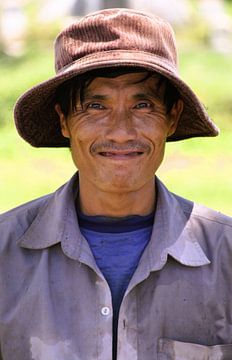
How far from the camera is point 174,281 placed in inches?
112

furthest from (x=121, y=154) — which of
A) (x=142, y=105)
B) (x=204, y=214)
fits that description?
(x=204, y=214)

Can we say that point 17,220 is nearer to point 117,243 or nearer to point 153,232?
point 117,243

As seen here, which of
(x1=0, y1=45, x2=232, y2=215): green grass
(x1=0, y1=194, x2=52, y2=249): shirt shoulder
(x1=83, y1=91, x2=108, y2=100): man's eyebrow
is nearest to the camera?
(x1=83, y1=91, x2=108, y2=100): man's eyebrow

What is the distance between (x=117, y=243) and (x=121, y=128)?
374 mm

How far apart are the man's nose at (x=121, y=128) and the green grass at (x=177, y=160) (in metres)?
4.18

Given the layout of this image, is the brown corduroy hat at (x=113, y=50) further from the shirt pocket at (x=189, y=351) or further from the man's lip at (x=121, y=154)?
the shirt pocket at (x=189, y=351)

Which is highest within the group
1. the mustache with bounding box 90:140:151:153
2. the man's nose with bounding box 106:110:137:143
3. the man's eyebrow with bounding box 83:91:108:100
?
the man's eyebrow with bounding box 83:91:108:100

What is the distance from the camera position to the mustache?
9.20 ft

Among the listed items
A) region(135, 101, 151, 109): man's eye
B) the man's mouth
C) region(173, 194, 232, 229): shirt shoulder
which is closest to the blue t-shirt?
region(173, 194, 232, 229): shirt shoulder

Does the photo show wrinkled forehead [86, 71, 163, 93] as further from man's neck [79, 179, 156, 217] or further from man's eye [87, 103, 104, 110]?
man's neck [79, 179, 156, 217]

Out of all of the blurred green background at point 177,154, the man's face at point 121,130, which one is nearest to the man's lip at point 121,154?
the man's face at point 121,130

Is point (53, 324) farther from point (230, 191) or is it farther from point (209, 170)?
point (209, 170)

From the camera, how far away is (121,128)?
9.18ft

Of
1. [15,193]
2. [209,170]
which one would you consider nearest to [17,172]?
[15,193]
